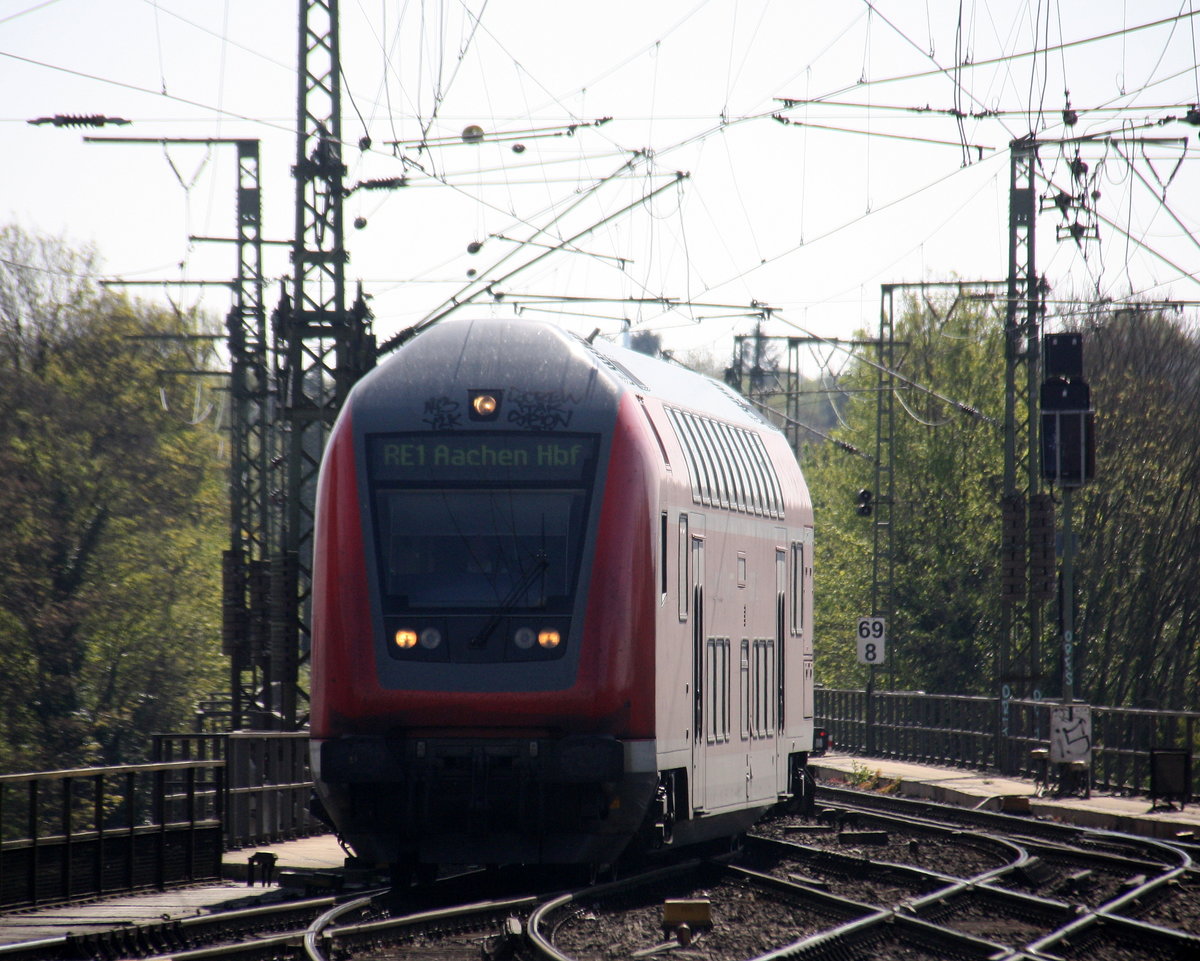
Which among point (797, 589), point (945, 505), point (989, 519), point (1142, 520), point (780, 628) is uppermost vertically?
point (945, 505)

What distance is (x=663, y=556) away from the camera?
1279 cm

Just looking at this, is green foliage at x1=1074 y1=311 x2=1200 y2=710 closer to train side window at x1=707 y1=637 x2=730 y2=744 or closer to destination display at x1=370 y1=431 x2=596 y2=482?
train side window at x1=707 y1=637 x2=730 y2=744

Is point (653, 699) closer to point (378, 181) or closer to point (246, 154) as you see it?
point (378, 181)

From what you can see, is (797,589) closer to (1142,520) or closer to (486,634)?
(486,634)

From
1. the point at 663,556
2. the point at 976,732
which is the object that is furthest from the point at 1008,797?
the point at 663,556

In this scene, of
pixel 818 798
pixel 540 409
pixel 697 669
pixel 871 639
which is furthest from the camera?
pixel 871 639

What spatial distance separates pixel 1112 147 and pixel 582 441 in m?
11.4

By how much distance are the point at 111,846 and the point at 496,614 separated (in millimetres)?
3372

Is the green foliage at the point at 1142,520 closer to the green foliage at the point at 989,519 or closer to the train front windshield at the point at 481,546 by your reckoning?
the green foliage at the point at 989,519

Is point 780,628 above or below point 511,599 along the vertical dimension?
below

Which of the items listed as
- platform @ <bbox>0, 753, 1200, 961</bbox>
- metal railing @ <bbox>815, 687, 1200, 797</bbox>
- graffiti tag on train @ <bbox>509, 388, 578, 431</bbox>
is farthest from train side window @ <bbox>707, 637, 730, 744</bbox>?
metal railing @ <bbox>815, 687, 1200, 797</bbox>

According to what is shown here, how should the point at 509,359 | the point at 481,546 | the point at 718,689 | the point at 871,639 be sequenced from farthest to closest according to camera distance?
the point at 871,639, the point at 718,689, the point at 509,359, the point at 481,546

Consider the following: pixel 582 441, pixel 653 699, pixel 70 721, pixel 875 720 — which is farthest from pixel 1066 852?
pixel 70 721

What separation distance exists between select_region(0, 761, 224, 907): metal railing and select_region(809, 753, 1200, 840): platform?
25.6 feet
